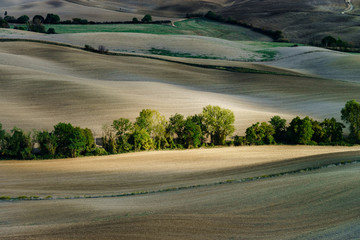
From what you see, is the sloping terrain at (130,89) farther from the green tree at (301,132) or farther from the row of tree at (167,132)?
the green tree at (301,132)

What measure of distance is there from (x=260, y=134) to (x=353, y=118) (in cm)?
713

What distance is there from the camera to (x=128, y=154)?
24.5 meters

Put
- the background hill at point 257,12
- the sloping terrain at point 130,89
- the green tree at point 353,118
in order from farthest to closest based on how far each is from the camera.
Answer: the background hill at point 257,12
the sloping terrain at point 130,89
the green tree at point 353,118

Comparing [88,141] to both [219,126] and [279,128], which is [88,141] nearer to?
[219,126]

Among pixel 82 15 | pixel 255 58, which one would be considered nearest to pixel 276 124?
pixel 255 58

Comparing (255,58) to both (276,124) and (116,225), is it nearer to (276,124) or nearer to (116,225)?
(276,124)

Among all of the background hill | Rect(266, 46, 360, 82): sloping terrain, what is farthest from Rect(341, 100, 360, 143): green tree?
the background hill

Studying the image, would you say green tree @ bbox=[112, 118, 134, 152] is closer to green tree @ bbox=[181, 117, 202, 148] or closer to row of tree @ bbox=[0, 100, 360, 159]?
row of tree @ bbox=[0, 100, 360, 159]

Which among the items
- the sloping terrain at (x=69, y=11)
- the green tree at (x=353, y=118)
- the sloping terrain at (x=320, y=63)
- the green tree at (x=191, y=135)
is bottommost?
the green tree at (x=191, y=135)

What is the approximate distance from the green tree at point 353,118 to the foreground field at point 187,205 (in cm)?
1144

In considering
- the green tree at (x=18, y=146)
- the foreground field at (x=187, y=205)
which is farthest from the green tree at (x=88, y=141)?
the foreground field at (x=187, y=205)

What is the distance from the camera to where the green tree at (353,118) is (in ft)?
98.2

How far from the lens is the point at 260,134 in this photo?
28.8 meters

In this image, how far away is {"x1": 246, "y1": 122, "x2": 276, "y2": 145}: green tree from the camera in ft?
93.5
